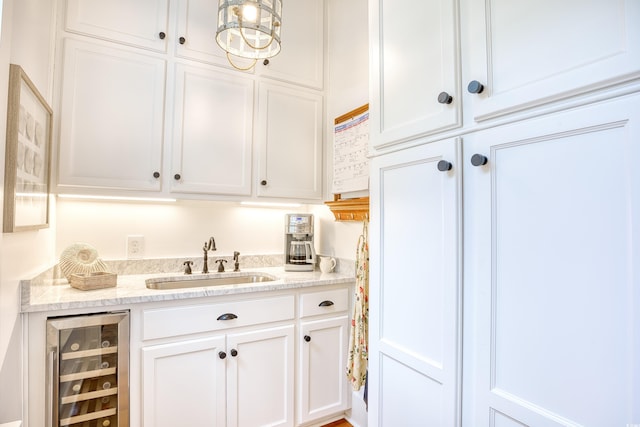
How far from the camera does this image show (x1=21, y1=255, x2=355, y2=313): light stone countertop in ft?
4.37

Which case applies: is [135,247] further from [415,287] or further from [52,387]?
[415,287]

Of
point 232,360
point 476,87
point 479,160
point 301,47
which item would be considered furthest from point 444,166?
point 301,47

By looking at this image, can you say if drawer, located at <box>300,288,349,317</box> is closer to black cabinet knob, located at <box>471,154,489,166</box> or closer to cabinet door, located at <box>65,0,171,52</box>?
black cabinet knob, located at <box>471,154,489,166</box>

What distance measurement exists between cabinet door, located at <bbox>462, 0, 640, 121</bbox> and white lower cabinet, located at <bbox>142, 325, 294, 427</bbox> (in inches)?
60.5

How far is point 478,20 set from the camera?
81cm

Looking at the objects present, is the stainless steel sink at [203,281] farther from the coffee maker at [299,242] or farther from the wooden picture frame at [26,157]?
the wooden picture frame at [26,157]

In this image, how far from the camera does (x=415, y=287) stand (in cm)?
96

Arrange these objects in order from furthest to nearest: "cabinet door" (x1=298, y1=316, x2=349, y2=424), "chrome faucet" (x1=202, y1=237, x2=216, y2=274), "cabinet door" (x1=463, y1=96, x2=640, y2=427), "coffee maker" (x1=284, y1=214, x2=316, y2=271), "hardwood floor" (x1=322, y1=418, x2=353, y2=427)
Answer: "coffee maker" (x1=284, y1=214, x2=316, y2=271) → "chrome faucet" (x1=202, y1=237, x2=216, y2=274) → "hardwood floor" (x1=322, y1=418, x2=353, y2=427) → "cabinet door" (x1=298, y1=316, x2=349, y2=424) → "cabinet door" (x1=463, y1=96, x2=640, y2=427)

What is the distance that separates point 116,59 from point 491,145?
190 cm

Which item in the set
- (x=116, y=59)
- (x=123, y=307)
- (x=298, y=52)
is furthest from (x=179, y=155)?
(x=298, y=52)

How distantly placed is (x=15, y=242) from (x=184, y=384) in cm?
94

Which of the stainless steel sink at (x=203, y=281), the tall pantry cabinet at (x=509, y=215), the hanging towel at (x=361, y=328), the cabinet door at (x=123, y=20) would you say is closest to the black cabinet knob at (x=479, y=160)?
the tall pantry cabinet at (x=509, y=215)

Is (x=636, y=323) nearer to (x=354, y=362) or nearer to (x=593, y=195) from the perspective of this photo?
(x=593, y=195)

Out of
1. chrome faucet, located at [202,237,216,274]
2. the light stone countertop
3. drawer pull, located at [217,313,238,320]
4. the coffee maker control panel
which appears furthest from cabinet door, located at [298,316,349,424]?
chrome faucet, located at [202,237,216,274]
